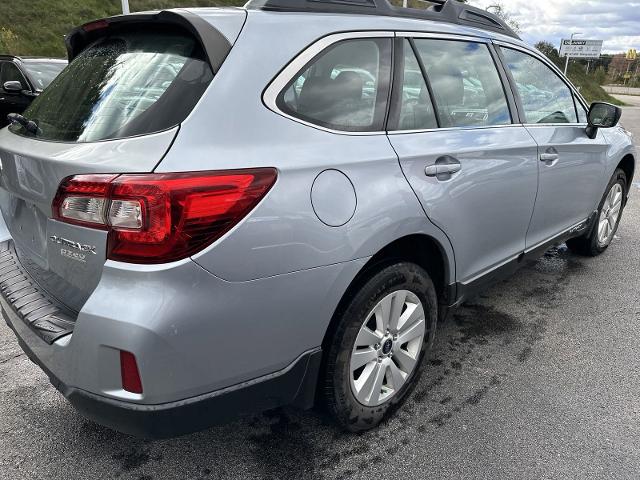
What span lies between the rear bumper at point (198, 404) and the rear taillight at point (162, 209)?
0.48 metres

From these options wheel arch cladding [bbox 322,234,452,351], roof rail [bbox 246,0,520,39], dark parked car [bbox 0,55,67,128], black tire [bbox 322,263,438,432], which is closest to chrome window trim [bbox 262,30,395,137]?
roof rail [bbox 246,0,520,39]

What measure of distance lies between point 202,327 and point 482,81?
2223 millimetres

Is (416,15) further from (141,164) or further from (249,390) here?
(249,390)

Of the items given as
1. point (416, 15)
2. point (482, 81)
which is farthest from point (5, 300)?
point (482, 81)

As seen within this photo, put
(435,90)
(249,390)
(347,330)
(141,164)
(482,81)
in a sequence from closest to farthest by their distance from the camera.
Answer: (141,164) < (249,390) < (347,330) < (435,90) < (482,81)

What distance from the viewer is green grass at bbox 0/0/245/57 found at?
22.6 metres

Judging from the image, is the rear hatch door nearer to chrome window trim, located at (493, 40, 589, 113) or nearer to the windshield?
chrome window trim, located at (493, 40, 589, 113)

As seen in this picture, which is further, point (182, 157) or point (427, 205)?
point (427, 205)

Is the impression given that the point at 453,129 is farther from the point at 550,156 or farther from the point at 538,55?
the point at 538,55

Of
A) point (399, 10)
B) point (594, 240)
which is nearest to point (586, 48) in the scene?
point (594, 240)

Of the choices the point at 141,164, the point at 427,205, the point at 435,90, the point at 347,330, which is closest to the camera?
the point at 141,164

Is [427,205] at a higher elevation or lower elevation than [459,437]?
higher

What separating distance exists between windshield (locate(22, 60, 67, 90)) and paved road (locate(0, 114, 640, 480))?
6.16 meters

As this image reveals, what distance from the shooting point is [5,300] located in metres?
2.16
